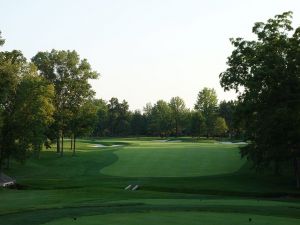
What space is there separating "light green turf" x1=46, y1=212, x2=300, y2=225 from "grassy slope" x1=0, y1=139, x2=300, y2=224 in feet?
3.78

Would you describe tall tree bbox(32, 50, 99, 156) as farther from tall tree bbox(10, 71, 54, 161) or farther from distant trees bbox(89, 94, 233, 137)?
distant trees bbox(89, 94, 233, 137)

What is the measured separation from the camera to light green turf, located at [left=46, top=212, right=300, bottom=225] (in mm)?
14766

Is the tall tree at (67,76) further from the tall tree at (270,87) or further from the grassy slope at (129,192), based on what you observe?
the tall tree at (270,87)

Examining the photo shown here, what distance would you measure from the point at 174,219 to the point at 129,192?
17.3 m

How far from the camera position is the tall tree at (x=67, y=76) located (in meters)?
65.2

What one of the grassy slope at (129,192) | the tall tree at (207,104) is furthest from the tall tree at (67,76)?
the tall tree at (207,104)

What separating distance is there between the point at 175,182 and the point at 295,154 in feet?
38.5

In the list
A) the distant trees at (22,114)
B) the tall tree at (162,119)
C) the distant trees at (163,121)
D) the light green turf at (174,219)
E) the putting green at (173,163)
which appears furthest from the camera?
the tall tree at (162,119)

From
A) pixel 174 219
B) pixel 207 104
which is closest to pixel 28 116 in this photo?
pixel 174 219

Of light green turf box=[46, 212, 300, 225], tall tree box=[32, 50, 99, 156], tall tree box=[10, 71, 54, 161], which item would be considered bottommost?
light green turf box=[46, 212, 300, 225]

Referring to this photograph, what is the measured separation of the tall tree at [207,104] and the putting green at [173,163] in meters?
61.7

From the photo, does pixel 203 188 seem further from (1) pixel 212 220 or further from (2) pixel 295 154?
(1) pixel 212 220

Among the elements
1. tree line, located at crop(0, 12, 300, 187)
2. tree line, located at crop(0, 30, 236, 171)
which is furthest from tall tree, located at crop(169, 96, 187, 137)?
tree line, located at crop(0, 12, 300, 187)

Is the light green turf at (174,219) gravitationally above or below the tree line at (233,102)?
below
